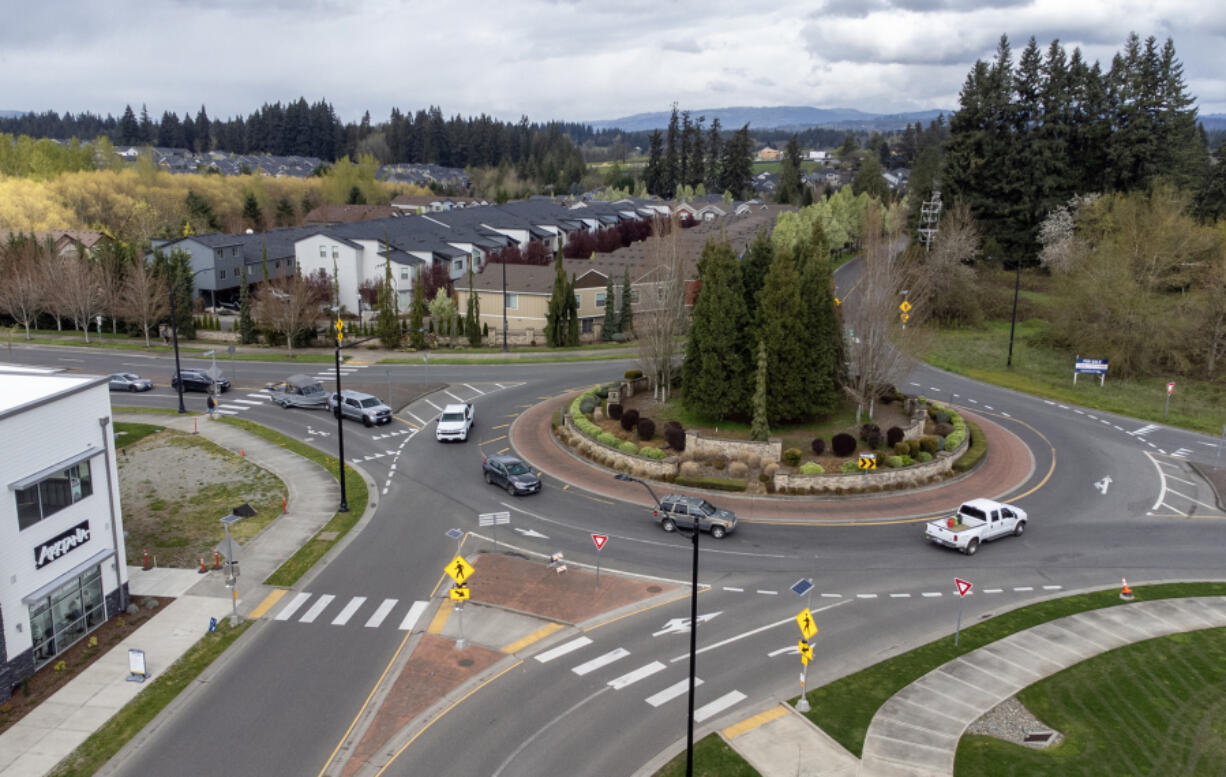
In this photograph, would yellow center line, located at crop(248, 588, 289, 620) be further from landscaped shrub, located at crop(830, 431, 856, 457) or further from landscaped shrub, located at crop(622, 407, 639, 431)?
landscaped shrub, located at crop(830, 431, 856, 457)

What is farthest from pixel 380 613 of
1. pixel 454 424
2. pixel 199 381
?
pixel 199 381

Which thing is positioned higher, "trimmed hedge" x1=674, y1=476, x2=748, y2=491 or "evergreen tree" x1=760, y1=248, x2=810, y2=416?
"evergreen tree" x1=760, y1=248, x2=810, y2=416

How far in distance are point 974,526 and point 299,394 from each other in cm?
3792

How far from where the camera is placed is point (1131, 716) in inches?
823

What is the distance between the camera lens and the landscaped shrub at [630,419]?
42.1m

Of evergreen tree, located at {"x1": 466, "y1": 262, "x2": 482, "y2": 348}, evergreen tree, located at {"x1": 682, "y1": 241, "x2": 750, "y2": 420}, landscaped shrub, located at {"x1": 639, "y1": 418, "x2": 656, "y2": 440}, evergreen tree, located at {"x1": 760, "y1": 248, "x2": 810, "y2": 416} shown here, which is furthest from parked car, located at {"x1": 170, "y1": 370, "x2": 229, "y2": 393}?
evergreen tree, located at {"x1": 760, "y1": 248, "x2": 810, "y2": 416}

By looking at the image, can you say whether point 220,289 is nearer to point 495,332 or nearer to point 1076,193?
point 495,332

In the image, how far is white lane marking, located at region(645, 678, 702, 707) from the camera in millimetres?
21328

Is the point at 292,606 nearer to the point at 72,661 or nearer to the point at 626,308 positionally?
the point at 72,661

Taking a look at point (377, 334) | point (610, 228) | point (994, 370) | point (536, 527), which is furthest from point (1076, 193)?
point (536, 527)

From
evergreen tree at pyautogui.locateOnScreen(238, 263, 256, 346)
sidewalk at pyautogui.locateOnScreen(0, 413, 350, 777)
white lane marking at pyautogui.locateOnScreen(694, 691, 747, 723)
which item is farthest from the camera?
evergreen tree at pyautogui.locateOnScreen(238, 263, 256, 346)

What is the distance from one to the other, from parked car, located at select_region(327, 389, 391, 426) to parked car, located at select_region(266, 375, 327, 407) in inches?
107

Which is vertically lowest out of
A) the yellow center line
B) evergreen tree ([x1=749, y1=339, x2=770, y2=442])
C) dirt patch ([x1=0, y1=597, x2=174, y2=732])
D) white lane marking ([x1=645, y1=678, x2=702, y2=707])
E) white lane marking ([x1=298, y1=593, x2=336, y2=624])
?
dirt patch ([x1=0, y1=597, x2=174, y2=732])

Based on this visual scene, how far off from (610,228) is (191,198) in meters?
60.8
